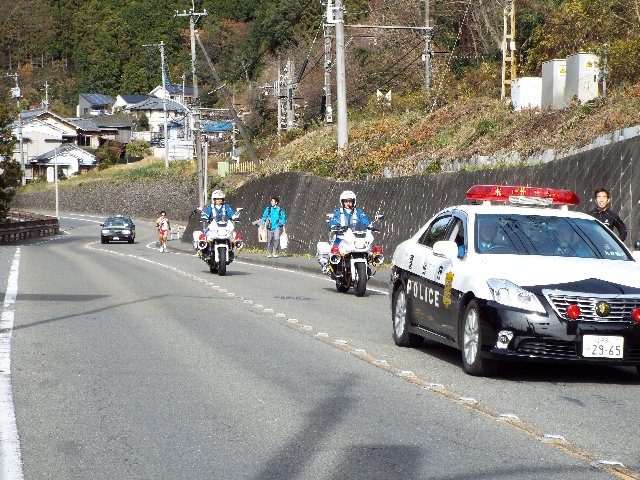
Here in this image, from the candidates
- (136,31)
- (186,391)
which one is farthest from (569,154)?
(136,31)

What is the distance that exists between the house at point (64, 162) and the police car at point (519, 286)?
116 m

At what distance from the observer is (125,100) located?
147 metres

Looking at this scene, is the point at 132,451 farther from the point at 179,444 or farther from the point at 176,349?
the point at 176,349

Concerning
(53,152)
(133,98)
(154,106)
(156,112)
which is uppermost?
(133,98)

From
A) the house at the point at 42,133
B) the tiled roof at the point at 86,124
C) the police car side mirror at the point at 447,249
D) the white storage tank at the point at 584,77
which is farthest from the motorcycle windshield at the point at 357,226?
the tiled roof at the point at 86,124

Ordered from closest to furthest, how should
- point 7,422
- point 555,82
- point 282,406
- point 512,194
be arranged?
point 7,422, point 282,406, point 512,194, point 555,82

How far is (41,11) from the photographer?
166250 mm

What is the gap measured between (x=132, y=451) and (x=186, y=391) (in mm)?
2431

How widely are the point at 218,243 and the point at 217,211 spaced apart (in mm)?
822

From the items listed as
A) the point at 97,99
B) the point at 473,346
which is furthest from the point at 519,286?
the point at 97,99

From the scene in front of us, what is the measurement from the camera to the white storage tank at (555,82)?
34062 mm

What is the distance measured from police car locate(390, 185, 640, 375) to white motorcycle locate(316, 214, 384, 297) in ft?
25.7

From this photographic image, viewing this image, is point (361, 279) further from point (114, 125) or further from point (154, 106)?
point (154, 106)

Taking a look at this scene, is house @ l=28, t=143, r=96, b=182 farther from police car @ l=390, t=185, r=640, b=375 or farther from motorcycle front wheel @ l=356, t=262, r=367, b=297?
police car @ l=390, t=185, r=640, b=375
